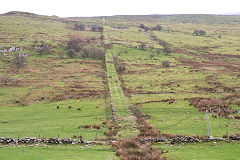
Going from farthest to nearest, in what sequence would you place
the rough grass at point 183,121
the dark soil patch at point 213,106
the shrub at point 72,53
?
the shrub at point 72,53
the dark soil patch at point 213,106
the rough grass at point 183,121

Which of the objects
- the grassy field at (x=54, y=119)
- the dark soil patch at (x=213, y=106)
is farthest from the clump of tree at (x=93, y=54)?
the dark soil patch at (x=213, y=106)

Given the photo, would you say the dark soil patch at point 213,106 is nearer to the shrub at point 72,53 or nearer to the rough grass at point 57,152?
the rough grass at point 57,152

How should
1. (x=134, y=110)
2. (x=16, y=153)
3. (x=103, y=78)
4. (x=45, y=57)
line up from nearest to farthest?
(x=16, y=153), (x=134, y=110), (x=103, y=78), (x=45, y=57)

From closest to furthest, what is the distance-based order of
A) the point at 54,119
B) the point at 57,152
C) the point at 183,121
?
the point at 57,152
the point at 183,121
the point at 54,119

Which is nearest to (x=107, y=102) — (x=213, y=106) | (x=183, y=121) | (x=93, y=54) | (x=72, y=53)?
(x=183, y=121)

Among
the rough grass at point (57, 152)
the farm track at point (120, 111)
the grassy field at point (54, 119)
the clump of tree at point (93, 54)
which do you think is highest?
the clump of tree at point (93, 54)

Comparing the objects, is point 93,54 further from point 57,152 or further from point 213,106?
point 57,152

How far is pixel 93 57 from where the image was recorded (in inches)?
3848

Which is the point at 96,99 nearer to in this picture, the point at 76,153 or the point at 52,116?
the point at 52,116

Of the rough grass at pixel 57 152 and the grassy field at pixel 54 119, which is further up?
the rough grass at pixel 57 152

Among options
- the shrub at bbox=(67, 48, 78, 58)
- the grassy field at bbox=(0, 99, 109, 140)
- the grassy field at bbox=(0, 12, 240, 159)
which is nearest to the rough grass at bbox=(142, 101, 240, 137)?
the grassy field at bbox=(0, 12, 240, 159)

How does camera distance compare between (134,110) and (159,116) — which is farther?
(134,110)

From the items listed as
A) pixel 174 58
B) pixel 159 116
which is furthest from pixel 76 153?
pixel 174 58

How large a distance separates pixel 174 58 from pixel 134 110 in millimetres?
67832
